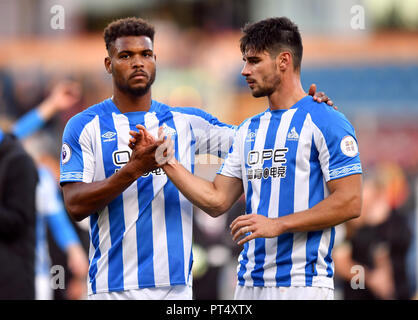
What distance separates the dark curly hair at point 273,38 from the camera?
4301 millimetres

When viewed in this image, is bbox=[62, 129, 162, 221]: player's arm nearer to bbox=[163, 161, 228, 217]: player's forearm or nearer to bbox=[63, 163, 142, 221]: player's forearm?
bbox=[63, 163, 142, 221]: player's forearm

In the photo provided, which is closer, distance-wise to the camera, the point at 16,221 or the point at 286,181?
the point at 286,181

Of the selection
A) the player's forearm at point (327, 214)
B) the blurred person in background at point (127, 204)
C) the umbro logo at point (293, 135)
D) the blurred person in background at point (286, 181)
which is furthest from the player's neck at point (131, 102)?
the player's forearm at point (327, 214)

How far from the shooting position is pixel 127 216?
4469 mm

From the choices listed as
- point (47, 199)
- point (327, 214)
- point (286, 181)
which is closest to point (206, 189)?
point (286, 181)

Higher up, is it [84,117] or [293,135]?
[84,117]

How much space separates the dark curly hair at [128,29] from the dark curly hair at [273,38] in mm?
580

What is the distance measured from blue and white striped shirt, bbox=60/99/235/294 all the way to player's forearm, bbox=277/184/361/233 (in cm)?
73

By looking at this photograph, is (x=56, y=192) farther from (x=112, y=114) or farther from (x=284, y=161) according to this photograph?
(x=284, y=161)

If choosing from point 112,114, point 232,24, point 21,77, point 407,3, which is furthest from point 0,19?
point 112,114

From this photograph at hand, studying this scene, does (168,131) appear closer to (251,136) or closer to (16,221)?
(251,136)

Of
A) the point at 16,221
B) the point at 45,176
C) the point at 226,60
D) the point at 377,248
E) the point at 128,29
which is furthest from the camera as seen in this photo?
the point at 226,60

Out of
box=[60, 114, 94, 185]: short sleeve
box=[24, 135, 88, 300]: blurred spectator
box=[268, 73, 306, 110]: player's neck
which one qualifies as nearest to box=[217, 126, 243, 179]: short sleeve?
box=[268, 73, 306, 110]: player's neck

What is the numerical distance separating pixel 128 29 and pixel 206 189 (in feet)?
3.37
